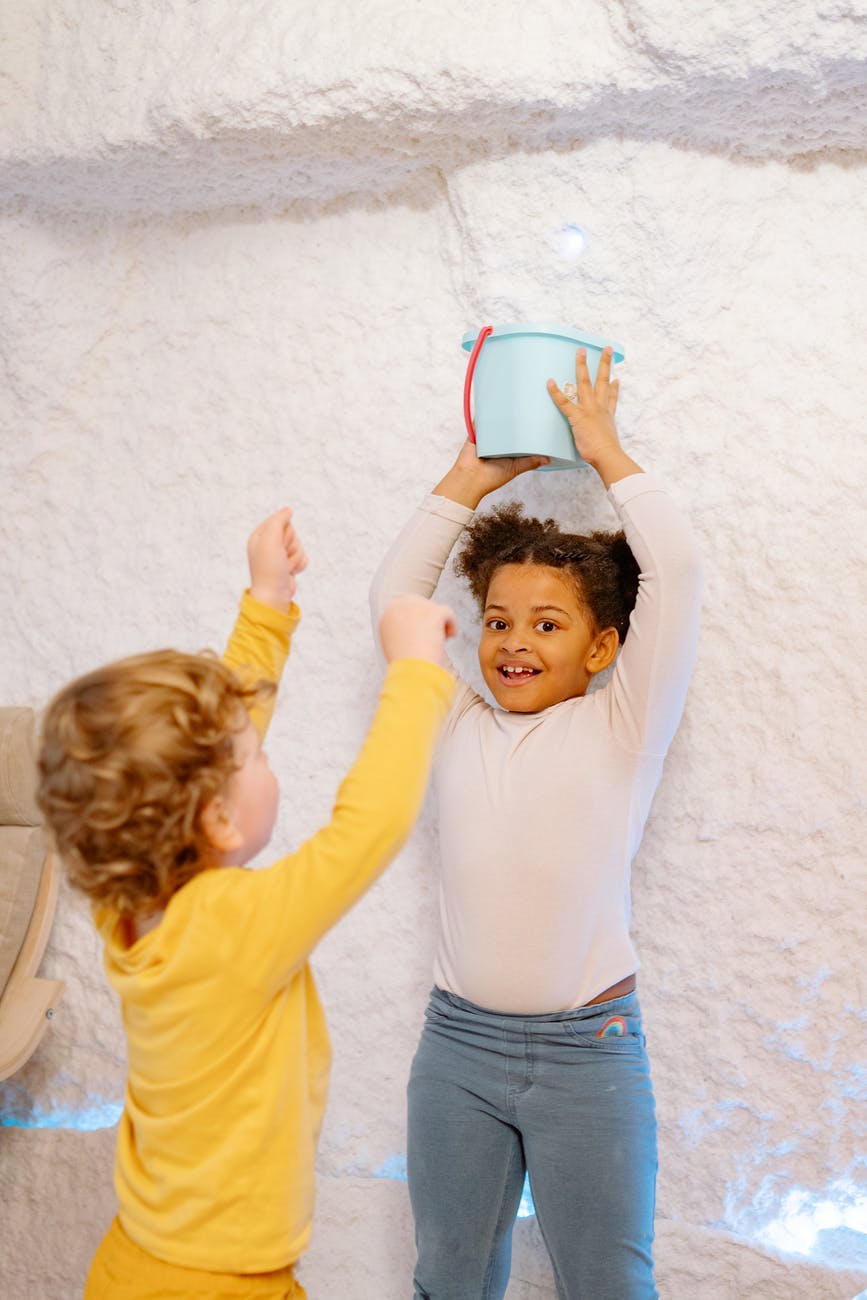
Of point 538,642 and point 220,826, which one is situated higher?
point 538,642

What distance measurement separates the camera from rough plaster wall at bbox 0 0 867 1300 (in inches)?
73.9

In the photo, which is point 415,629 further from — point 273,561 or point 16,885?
point 16,885

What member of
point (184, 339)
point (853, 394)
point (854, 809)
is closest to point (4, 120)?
point (184, 339)

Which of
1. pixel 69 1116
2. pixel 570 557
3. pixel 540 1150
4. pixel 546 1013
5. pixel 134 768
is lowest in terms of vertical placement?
pixel 69 1116

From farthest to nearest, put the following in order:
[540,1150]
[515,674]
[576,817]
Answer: [515,674] < [576,817] < [540,1150]

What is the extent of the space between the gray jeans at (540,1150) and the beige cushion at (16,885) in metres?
0.79

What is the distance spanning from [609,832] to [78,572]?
1180 millimetres

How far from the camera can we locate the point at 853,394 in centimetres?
191

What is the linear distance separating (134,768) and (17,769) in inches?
40.3

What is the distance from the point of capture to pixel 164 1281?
3.90ft

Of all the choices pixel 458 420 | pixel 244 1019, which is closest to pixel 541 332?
pixel 458 420

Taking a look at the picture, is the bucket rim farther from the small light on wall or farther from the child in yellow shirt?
the child in yellow shirt

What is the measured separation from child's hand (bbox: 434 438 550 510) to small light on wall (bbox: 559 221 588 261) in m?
0.39

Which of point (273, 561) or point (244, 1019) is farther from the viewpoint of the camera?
point (273, 561)
